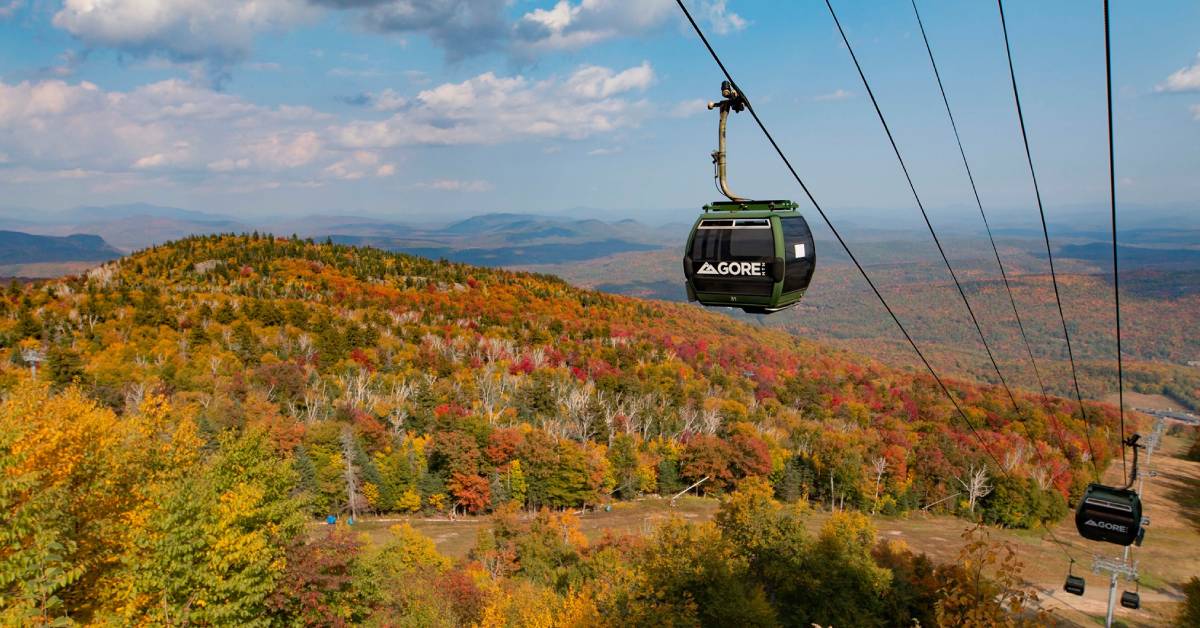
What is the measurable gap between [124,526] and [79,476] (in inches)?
90.3

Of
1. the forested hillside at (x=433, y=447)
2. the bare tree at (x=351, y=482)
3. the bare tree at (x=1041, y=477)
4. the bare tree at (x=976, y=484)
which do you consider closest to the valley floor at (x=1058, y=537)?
the bare tree at (x=351, y=482)

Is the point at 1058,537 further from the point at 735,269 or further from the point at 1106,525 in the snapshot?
the point at 735,269

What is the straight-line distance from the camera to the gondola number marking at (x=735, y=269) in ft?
33.5

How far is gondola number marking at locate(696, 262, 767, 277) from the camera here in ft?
33.5

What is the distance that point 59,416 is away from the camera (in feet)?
74.1

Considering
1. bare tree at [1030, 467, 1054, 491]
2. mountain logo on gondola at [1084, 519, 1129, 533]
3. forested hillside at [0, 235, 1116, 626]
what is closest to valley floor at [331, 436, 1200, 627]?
forested hillside at [0, 235, 1116, 626]

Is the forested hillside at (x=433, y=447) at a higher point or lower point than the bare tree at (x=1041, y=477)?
higher

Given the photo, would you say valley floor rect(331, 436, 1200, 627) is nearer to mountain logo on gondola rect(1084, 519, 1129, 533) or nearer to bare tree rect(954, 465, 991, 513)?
bare tree rect(954, 465, 991, 513)

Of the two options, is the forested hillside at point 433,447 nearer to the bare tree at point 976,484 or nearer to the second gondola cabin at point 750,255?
the bare tree at point 976,484

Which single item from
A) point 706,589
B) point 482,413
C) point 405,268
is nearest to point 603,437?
point 482,413

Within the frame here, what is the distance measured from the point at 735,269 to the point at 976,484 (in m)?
68.0

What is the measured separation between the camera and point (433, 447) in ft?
202

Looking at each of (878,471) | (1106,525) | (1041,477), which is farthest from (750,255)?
(1041,477)

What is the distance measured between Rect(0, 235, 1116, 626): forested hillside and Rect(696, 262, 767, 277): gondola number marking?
14009 mm
